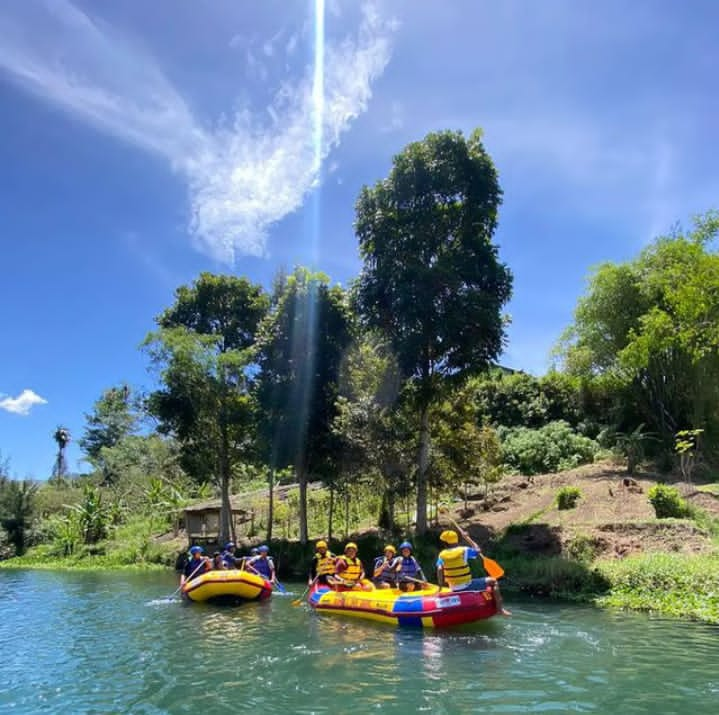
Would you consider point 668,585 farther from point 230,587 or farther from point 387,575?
point 230,587

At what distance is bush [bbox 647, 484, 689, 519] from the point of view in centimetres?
1788

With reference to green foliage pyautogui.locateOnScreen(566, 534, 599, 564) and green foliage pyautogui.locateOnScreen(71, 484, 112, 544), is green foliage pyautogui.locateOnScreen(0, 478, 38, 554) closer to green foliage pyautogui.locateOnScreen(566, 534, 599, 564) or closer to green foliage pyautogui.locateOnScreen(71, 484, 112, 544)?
green foliage pyautogui.locateOnScreen(71, 484, 112, 544)

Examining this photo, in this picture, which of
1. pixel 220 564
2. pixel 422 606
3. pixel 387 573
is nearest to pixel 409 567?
pixel 387 573

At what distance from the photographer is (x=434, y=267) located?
2103 cm

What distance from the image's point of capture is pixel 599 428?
38938 millimetres

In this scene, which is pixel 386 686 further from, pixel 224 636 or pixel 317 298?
pixel 317 298

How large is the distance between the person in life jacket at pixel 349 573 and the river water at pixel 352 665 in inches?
48.8

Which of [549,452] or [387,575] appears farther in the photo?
[549,452]

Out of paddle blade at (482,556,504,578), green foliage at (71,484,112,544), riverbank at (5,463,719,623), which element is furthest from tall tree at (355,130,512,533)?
green foliage at (71,484,112,544)

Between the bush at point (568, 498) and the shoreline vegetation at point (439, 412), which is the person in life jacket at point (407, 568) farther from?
the bush at point (568, 498)

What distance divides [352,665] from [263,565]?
29.6 feet

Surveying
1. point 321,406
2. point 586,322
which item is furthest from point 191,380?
point 586,322

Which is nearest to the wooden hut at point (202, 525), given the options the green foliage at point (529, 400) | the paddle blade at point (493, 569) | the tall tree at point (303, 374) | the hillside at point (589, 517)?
the tall tree at point (303, 374)

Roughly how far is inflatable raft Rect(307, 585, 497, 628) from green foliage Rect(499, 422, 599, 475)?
20.6m
